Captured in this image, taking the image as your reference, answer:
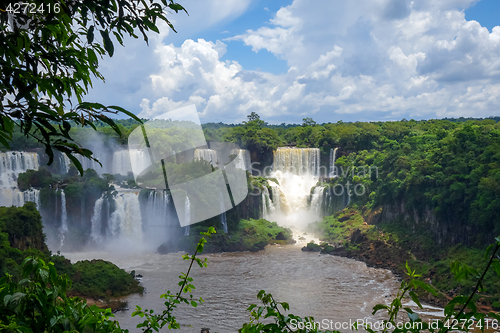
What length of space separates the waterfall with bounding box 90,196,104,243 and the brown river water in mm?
1822

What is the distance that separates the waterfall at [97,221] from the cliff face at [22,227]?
8.28 meters

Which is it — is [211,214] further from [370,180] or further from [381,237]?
[370,180]

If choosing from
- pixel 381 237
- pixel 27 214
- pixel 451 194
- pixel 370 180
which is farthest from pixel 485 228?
pixel 27 214

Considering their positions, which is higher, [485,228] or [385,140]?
[385,140]

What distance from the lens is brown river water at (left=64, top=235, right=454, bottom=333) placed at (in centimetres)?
1334

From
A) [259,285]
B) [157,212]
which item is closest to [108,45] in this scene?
[259,285]

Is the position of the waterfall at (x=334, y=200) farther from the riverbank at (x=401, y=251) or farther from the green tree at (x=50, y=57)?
the green tree at (x=50, y=57)

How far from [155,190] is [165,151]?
1536 centimetres

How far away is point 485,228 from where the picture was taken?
711 inches

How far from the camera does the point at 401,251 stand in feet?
70.0

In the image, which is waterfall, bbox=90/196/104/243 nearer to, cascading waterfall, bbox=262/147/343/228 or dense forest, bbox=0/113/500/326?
dense forest, bbox=0/113/500/326

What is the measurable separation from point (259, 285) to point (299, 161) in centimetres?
1839

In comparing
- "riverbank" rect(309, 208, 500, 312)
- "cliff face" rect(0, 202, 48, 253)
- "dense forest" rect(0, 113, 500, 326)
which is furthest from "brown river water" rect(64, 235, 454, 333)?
"cliff face" rect(0, 202, 48, 253)

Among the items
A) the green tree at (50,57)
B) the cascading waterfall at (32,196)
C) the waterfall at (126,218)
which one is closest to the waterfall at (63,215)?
the cascading waterfall at (32,196)
